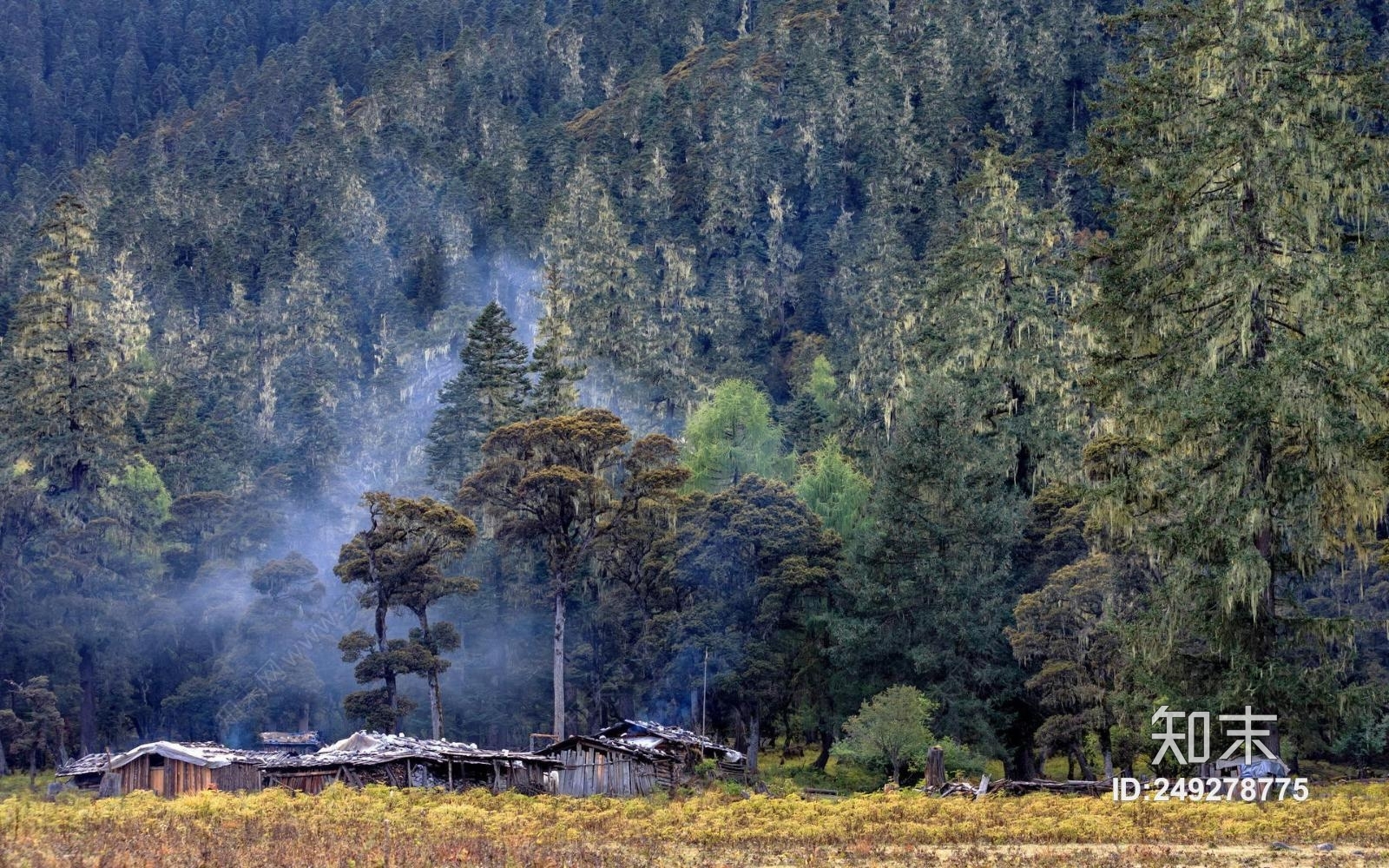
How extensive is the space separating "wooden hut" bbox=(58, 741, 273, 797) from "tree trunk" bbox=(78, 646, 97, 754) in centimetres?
2005

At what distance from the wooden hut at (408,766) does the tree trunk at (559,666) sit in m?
9.01

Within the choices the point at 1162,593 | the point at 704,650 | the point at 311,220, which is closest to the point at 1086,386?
the point at 1162,593

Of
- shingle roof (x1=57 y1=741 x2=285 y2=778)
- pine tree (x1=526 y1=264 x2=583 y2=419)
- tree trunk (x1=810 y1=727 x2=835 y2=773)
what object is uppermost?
pine tree (x1=526 y1=264 x2=583 y2=419)

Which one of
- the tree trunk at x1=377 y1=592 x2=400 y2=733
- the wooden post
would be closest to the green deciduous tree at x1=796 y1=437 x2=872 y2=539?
the tree trunk at x1=377 y1=592 x2=400 y2=733

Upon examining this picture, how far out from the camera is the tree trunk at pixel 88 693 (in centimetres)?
6556

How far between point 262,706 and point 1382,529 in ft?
151

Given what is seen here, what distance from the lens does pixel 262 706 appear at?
6338 centimetres

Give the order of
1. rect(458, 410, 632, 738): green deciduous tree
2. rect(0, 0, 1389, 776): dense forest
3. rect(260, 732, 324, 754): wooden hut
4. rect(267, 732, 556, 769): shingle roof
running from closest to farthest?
rect(0, 0, 1389, 776): dense forest → rect(267, 732, 556, 769): shingle roof → rect(260, 732, 324, 754): wooden hut → rect(458, 410, 632, 738): green deciduous tree

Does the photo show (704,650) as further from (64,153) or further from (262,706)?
(64,153)

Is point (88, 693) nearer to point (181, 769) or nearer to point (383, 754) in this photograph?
point (181, 769)

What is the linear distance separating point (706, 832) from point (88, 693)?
1892 inches

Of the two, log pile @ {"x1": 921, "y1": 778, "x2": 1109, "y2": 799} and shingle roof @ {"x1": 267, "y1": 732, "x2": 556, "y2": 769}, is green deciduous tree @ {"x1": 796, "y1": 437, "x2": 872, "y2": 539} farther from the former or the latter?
log pile @ {"x1": 921, "y1": 778, "x2": 1109, "y2": 799}

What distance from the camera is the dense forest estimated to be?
30281mm

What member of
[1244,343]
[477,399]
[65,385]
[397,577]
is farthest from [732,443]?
[1244,343]
